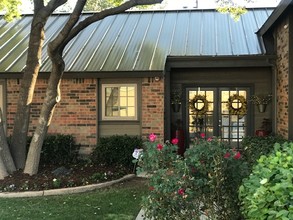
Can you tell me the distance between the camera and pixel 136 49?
11.0 m

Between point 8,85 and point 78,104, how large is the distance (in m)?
2.07

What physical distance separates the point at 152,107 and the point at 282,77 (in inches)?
131

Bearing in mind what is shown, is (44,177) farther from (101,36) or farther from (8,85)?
(101,36)

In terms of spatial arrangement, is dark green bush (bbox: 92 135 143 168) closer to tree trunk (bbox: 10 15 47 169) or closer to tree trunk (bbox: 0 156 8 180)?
tree trunk (bbox: 10 15 47 169)

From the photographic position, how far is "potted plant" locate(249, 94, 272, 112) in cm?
1068

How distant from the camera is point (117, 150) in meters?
9.72

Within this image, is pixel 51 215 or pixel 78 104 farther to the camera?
pixel 78 104

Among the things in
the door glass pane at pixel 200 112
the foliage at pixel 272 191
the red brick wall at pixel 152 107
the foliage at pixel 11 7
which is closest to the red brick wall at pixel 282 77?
the door glass pane at pixel 200 112

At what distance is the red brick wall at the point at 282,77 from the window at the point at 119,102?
3769 mm

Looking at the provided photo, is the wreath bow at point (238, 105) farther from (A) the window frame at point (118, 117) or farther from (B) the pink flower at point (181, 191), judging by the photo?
(B) the pink flower at point (181, 191)

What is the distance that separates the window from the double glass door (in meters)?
1.86

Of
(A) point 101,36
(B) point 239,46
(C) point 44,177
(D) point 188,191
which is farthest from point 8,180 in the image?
(B) point 239,46

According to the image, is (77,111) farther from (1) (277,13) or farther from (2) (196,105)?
(1) (277,13)

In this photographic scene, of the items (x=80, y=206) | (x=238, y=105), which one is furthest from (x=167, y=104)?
(x=80, y=206)
